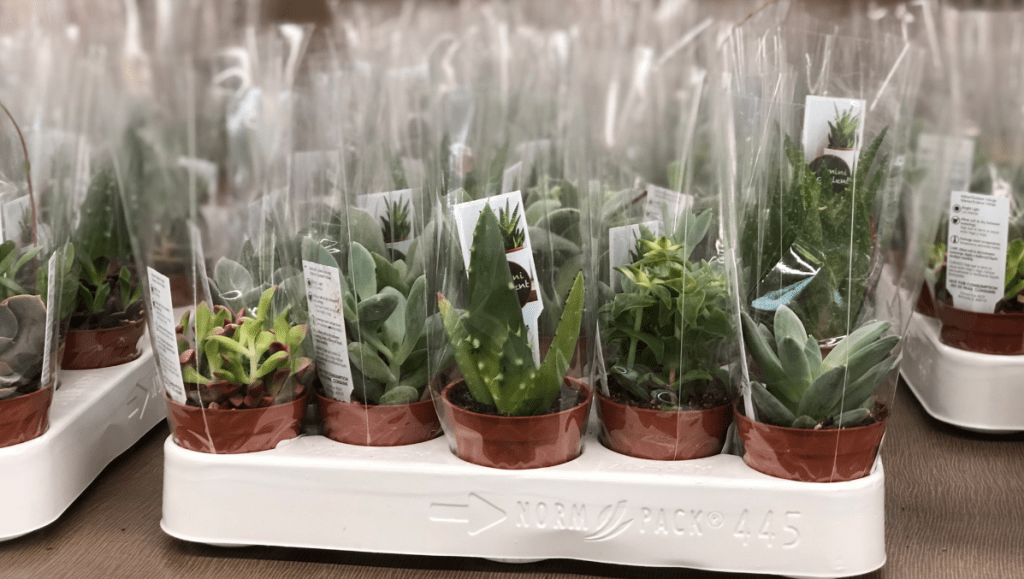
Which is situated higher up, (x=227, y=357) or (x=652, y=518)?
(x=227, y=357)

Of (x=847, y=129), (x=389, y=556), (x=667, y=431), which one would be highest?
(x=847, y=129)

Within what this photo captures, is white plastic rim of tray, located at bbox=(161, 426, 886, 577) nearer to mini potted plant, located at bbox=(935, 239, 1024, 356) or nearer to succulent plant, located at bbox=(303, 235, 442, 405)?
succulent plant, located at bbox=(303, 235, 442, 405)

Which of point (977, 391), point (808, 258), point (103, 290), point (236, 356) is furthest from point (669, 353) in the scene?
point (103, 290)

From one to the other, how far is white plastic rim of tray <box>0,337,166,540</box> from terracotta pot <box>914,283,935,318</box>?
97 centimetres

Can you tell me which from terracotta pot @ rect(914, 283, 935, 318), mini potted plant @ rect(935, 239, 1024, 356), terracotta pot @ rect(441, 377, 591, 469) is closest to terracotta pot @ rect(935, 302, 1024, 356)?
mini potted plant @ rect(935, 239, 1024, 356)

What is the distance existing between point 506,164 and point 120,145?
12.9 inches

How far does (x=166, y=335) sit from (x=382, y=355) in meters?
0.18

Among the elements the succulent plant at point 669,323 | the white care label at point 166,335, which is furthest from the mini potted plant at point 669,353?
the white care label at point 166,335

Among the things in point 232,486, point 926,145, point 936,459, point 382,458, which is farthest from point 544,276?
point 926,145

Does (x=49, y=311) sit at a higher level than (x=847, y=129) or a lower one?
lower

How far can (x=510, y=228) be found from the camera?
696 mm

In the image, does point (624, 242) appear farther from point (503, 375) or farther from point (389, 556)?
point (389, 556)

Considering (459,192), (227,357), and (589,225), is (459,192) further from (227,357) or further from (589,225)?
(227,357)

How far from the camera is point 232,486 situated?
2.42 feet
